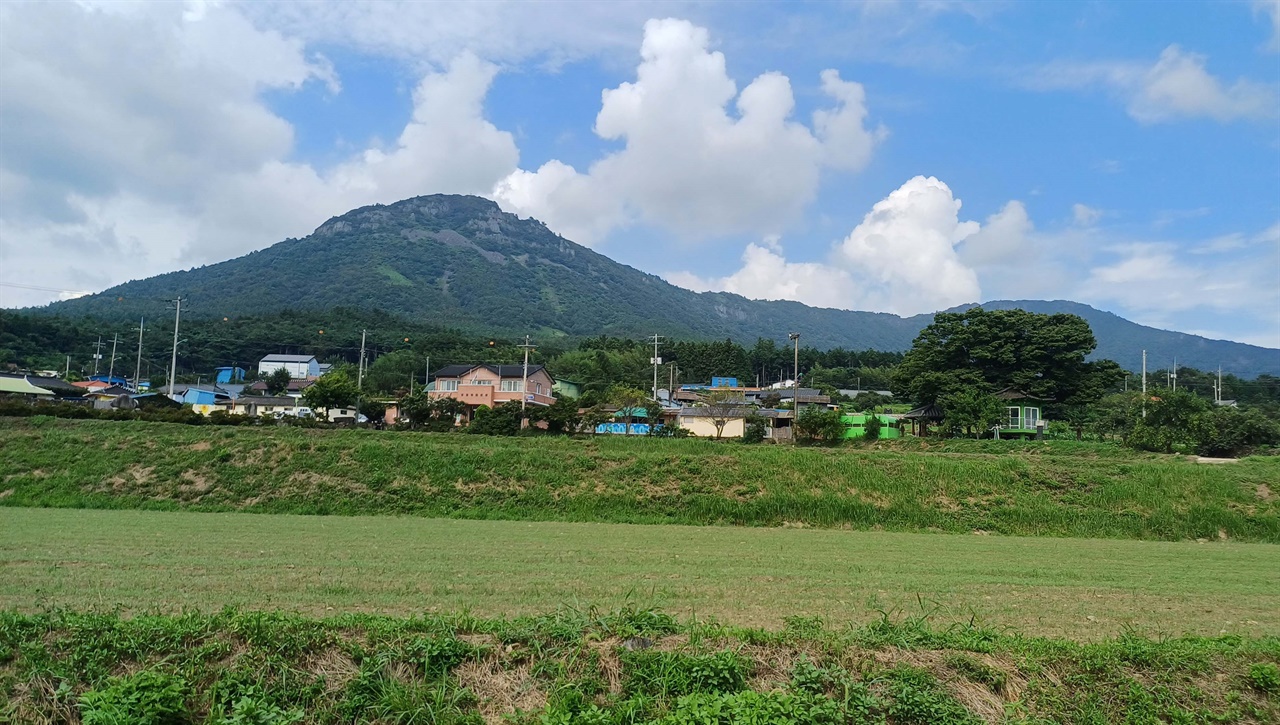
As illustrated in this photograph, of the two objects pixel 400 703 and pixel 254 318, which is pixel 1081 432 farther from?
pixel 254 318

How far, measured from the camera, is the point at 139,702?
177 inches

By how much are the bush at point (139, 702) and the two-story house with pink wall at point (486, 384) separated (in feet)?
192

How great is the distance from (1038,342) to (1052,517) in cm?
3498

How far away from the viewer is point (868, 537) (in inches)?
683

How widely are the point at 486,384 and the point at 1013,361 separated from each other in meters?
45.0

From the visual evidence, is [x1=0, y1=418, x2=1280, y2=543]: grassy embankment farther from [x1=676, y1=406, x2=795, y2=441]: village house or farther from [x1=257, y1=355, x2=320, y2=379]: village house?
[x1=257, y1=355, x2=320, y2=379]: village house

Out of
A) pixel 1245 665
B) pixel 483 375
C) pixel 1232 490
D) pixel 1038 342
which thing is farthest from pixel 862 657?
pixel 483 375

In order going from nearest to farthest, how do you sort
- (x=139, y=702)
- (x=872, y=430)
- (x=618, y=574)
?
(x=139, y=702), (x=618, y=574), (x=872, y=430)

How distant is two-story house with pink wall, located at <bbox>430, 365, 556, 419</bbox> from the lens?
64312mm

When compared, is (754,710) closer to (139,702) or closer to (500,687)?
(500,687)

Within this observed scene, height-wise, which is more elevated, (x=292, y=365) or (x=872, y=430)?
(x=292, y=365)

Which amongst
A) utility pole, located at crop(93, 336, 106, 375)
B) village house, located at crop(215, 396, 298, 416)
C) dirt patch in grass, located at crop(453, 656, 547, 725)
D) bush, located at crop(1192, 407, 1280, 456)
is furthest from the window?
utility pole, located at crop(93, 336, 106, 375)

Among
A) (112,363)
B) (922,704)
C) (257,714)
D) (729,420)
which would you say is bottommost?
(257,714)

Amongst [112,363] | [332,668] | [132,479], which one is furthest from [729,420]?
[112,363]
